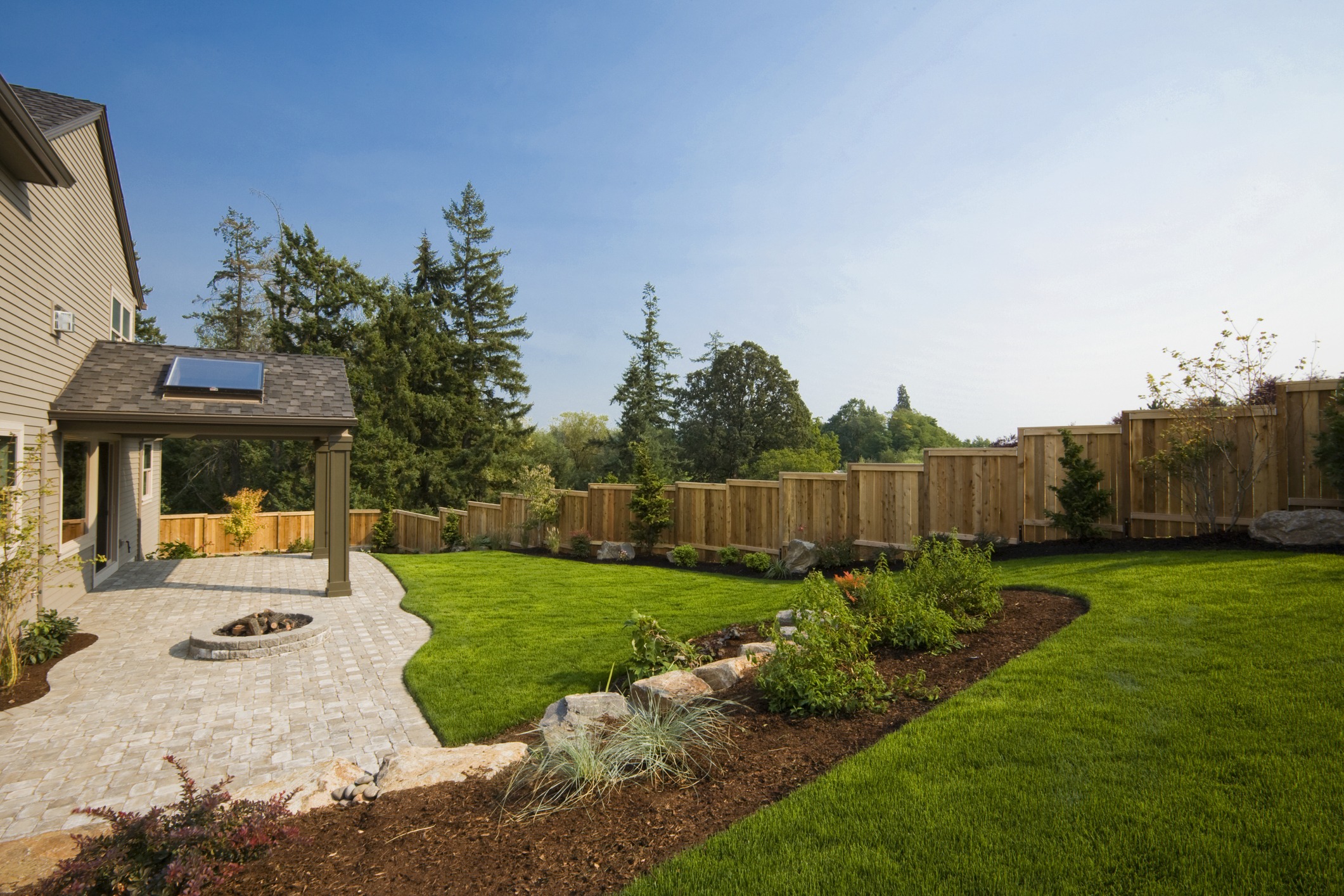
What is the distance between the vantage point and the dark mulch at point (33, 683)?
5559mm

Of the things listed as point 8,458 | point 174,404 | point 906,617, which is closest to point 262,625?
point 8,458

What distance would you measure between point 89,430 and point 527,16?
327 inches

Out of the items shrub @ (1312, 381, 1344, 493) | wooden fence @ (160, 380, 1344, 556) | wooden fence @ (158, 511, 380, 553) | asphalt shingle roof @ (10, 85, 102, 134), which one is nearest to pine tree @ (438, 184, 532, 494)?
wooden fence @ (158, 511, 380, 553)

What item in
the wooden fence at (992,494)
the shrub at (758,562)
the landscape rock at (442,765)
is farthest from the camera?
the shrub at (758,562)

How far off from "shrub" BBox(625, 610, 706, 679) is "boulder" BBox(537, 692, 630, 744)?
84 cm

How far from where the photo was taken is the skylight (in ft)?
31.6

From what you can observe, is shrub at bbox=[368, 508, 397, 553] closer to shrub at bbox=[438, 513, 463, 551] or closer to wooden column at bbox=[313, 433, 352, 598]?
shrub at bbox=[438, 513, 463, 551]

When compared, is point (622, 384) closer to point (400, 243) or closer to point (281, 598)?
point (400, 243)

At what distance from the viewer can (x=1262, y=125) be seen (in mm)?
6645

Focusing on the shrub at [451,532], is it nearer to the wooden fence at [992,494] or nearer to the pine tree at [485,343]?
the wooden fence at [992,494]

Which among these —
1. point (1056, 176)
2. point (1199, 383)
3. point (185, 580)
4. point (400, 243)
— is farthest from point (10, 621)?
point (400, 243)

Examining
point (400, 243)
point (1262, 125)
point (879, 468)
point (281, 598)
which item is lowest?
point (281, 598)

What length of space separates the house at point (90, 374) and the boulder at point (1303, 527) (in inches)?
450

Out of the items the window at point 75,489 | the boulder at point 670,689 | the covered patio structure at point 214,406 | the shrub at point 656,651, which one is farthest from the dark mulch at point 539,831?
the window at point 75,489
